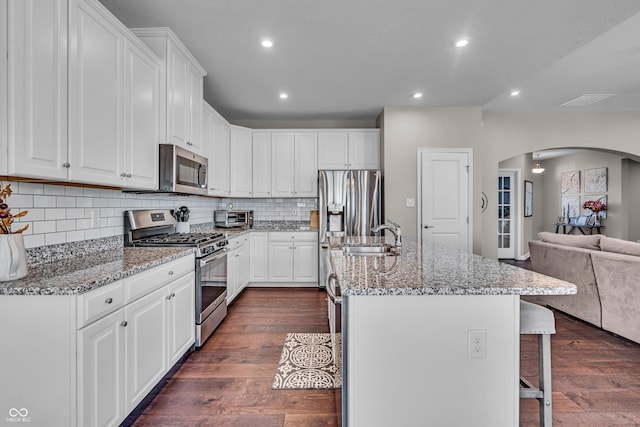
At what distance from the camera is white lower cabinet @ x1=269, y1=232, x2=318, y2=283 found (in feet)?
15.7

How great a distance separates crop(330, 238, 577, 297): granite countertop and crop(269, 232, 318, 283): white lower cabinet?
2.75 metres

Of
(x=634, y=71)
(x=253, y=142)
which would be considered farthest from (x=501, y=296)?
(x=253, y=142)

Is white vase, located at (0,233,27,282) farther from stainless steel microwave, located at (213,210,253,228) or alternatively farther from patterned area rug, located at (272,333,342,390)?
stainless steel microwave, located at (213,210,253,228)

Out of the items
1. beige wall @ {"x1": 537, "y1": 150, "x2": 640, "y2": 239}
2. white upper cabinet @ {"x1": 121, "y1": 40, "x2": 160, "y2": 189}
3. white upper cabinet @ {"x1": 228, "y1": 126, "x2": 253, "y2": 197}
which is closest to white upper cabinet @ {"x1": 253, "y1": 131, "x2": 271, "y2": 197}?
white upper cabinet @ {"x1": 228, "y1": 126, "x2": 253, "y2": 197}

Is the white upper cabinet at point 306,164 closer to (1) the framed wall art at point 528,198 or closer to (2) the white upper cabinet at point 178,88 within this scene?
(2) the white upper cabinet at point 178,88

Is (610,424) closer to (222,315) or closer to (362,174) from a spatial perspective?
(222,315)

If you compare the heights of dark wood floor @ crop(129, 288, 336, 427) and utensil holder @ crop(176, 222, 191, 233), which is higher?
utensil holder @ crop(176, 222, 191, 233)

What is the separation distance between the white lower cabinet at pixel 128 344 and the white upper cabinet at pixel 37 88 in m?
0.66

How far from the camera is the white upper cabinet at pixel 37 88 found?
1.40 m

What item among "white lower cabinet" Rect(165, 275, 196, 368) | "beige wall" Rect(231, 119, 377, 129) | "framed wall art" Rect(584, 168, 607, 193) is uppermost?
"beige wall" Rect(231, 119, 377, 129)

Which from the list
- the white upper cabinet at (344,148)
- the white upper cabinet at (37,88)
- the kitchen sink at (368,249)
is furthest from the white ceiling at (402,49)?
the kitchen sink at (368,249)

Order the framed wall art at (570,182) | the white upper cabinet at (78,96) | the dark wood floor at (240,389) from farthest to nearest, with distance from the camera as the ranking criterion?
the framed wall art at (570,182) < the dark wood floor at (240,389) < the white upper cabinet at (78,96)

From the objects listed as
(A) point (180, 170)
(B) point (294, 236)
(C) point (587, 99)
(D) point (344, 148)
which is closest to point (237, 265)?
(B) point (294, 236)

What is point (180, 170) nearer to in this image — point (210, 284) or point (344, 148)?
point (210, 284)
